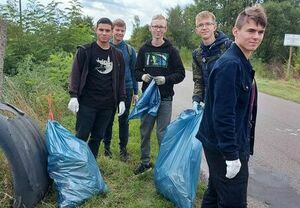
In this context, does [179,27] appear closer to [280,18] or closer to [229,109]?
[280,18]

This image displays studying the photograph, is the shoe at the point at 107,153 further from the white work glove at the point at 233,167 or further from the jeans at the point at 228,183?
the white work glove at the point at 233,167

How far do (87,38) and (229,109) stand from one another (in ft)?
26.8

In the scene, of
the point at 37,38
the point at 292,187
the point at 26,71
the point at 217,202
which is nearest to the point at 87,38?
the point at 37,38

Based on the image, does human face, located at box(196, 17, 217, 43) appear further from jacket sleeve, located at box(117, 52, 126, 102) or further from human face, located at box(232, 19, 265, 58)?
human face, located at box(232, 19, 265, 58)

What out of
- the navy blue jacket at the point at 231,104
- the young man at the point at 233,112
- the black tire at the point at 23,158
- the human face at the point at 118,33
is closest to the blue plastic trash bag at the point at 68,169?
the black tire at the point at 23,158

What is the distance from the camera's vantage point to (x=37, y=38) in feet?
31.8

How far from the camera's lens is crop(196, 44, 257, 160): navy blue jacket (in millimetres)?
2641

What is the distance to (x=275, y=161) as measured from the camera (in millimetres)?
6203

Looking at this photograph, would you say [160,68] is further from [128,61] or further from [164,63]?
[128,61]

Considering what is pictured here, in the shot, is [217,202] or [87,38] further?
[87,38]

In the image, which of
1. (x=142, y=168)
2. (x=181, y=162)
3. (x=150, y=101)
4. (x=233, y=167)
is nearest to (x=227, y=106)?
(x=233, y=167)

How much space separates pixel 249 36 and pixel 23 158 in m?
2.06

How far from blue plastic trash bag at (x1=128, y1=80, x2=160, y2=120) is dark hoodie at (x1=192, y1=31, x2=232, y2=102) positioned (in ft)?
1.46

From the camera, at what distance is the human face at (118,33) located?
535cm
